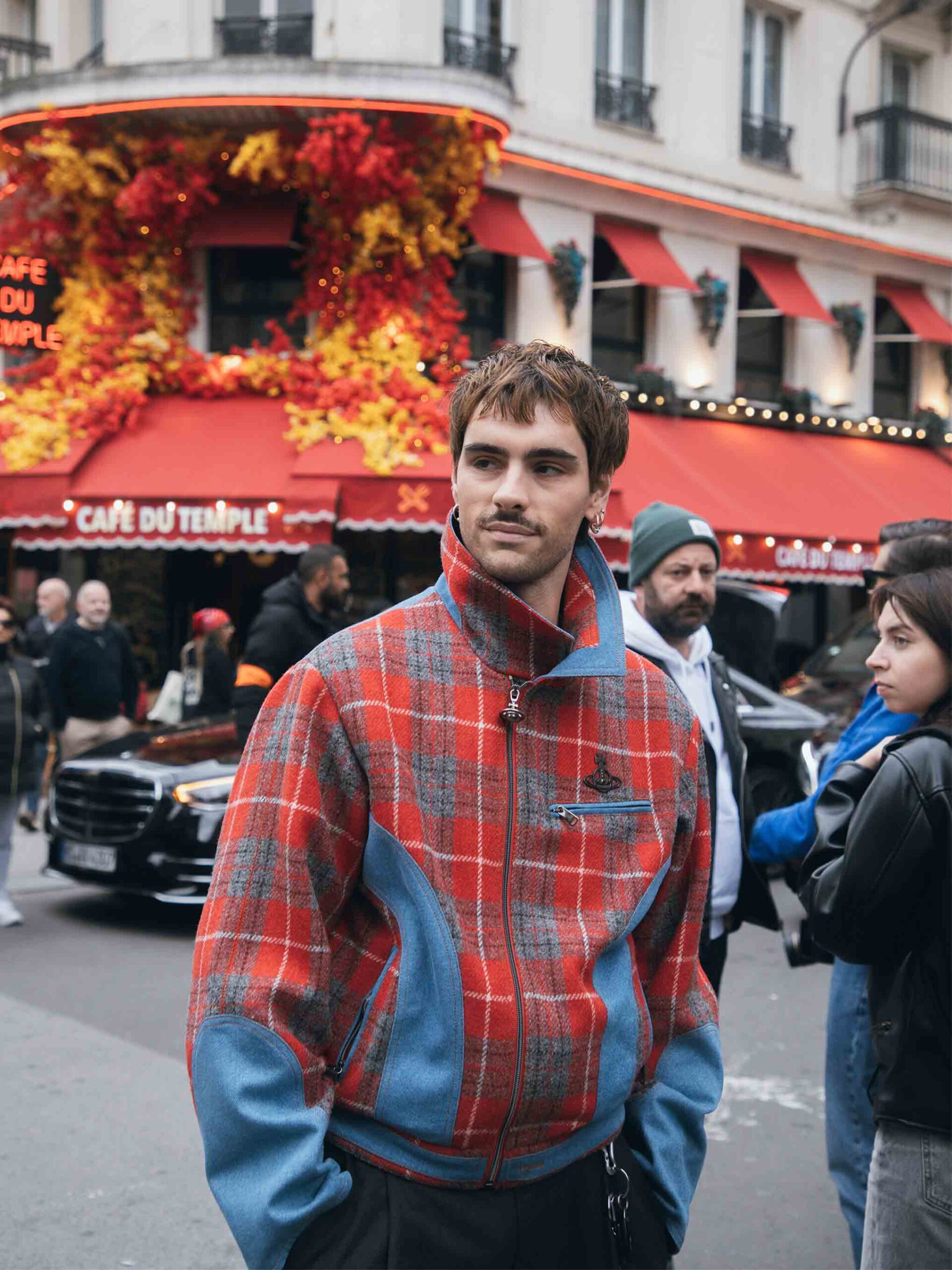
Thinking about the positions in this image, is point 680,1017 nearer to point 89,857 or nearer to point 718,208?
point 89,857

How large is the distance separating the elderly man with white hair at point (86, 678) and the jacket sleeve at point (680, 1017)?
8.52 metres

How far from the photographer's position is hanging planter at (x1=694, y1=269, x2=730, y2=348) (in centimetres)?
1750

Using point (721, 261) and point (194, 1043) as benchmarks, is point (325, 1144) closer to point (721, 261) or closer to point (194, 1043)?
point (194, 1043)

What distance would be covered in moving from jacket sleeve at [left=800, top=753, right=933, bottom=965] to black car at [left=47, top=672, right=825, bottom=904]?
540cm

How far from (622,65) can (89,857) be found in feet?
41.7

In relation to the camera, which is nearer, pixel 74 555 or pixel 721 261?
pixel 74 555

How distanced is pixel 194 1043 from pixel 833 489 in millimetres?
16621

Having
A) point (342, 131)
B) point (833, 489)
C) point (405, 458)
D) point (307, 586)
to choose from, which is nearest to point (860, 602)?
point (833, 489)

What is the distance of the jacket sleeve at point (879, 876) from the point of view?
2.51m

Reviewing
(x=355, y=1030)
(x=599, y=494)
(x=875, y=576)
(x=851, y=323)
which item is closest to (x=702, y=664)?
(x=875, y=576)

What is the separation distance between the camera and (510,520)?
80.0 inches

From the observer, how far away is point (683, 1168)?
2.15 meters

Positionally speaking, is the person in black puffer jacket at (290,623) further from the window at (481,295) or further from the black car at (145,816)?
the window at (481,295)

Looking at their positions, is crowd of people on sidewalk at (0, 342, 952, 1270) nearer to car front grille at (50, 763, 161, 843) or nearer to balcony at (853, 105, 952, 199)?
car front grille at (50, 763, 161, 843)
